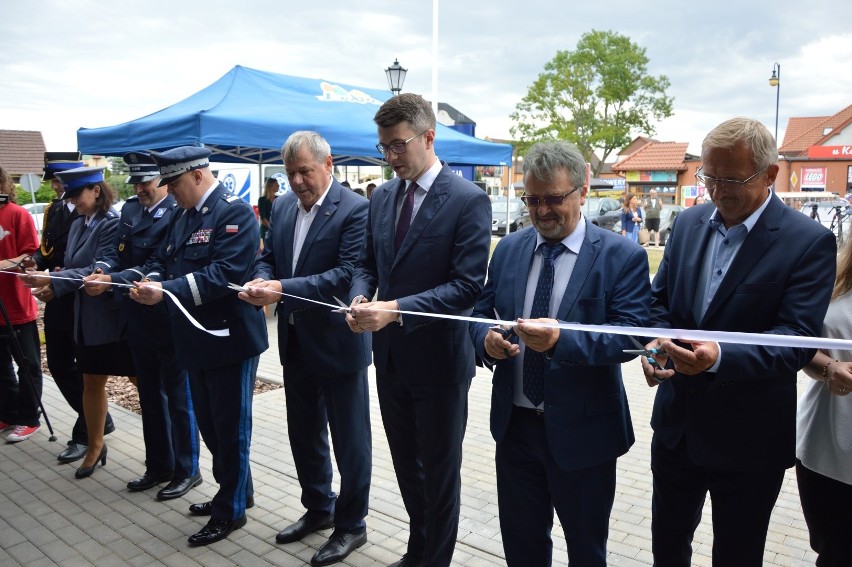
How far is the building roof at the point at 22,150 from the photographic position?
3353 centimetres

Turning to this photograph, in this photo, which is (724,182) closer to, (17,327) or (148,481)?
(148,481)

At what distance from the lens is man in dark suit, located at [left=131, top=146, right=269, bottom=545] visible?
3.88 metres

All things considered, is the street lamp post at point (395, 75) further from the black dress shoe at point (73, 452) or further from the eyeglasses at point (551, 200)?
the eyeglasses at point (551, 200)

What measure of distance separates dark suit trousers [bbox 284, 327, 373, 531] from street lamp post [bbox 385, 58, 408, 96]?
35.6 ft

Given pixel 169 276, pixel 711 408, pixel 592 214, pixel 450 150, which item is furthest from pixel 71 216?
pixel 592 214

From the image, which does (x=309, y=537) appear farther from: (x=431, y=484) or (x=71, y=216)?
(x=71, y=216)

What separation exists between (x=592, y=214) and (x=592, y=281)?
26966 mm

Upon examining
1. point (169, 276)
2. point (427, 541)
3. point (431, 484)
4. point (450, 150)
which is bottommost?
point (427, 541)

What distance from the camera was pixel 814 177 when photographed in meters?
49.7

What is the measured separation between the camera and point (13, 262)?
554 cm

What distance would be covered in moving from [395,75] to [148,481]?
10821 millimetres

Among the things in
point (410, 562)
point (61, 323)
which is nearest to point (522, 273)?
point (410, 562)

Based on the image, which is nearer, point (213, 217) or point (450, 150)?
point (213, 217)

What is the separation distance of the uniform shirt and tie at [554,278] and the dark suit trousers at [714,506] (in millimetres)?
566
